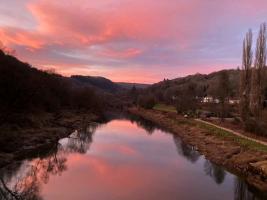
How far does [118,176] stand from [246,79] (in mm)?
24849

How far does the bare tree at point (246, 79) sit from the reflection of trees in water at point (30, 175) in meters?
20.8

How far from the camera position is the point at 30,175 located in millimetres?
24203

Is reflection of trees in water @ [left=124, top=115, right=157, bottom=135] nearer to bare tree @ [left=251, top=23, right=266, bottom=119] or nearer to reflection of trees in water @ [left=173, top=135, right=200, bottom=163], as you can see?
reflection of trees in water @ [left=173, top=135, right=200, bottom=163]

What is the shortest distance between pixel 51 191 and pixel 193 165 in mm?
14816

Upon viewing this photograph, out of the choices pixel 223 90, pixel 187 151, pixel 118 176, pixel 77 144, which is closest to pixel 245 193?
pixel 118 176

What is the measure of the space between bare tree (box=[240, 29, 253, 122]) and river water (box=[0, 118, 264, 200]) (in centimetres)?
889

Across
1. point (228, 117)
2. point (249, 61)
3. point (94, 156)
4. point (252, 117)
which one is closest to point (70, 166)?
point (94, 156)

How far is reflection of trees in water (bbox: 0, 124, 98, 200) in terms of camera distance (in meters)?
19.6

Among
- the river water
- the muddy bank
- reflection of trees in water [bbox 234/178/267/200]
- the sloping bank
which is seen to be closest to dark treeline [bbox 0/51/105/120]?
the muddy bank

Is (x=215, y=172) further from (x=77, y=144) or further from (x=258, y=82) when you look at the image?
(x=77, y=144)

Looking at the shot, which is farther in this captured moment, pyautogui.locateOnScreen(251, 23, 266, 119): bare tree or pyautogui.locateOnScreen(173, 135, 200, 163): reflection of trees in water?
pyautogui.locateOnScreen(251, 23, 266, 119): bare tree

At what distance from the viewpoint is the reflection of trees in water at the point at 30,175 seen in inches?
773

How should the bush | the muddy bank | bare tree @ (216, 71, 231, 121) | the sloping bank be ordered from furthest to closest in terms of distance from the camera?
bare tree @ (216, 71, 231, 121) < the bush < the muddy bank < the sloping bank

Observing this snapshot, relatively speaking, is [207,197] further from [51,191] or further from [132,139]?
[132,139]
